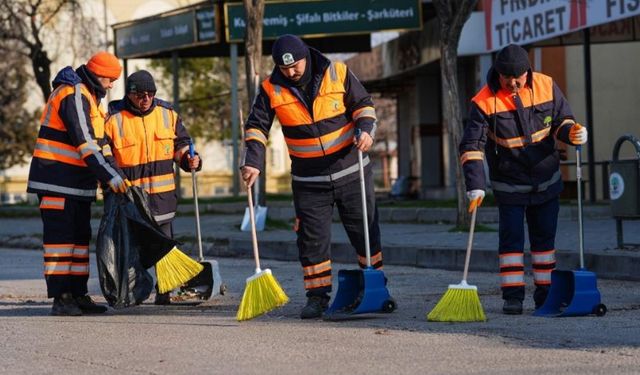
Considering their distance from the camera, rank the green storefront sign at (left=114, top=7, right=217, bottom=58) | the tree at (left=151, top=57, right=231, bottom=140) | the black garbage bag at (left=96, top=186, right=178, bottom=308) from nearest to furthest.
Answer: the black garbage bag at (left=96, top=186, right=178, bottom=308), the green storefront sign at (left=114, top=7, right=217, bottom=58), the tree at (left=151, top=57, right=231, bottom=140)

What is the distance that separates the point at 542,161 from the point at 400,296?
2050 mm

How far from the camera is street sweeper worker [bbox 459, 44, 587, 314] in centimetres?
943

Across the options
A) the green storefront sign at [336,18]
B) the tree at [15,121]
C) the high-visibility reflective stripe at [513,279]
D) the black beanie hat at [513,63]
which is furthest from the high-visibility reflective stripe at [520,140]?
the tree at [15,121]

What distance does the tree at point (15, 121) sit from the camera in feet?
157

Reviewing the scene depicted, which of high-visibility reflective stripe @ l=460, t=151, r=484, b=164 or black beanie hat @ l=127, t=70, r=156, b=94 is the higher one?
black beanie hat @ l=127, t=70, r=156, b=94

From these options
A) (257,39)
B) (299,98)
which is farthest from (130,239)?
(257,39)

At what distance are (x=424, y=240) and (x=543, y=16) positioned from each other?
7.32 metres

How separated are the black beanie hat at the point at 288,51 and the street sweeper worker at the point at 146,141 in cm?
150

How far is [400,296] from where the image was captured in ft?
36.2

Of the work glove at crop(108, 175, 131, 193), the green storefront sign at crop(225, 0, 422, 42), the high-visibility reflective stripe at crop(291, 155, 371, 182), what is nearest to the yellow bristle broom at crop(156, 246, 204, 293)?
the work glove at crop(108, 175, 131, 193)

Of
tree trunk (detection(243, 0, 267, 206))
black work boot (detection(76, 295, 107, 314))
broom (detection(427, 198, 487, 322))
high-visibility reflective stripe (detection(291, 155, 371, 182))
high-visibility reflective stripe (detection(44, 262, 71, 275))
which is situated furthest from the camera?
tree trunk (detection(243, 0, 267, 206))

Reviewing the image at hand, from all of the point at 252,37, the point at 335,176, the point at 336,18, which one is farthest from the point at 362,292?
the point at 336,18

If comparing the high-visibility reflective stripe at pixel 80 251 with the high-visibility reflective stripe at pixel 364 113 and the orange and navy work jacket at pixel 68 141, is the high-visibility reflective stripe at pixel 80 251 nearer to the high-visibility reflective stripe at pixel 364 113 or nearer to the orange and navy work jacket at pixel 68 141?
the orange and navy work jacket at pixel 68 141

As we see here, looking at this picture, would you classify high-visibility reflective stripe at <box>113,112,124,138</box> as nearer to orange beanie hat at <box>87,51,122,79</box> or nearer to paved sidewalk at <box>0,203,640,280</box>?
orange beanie hat at <box>87,51,122,79</box>
